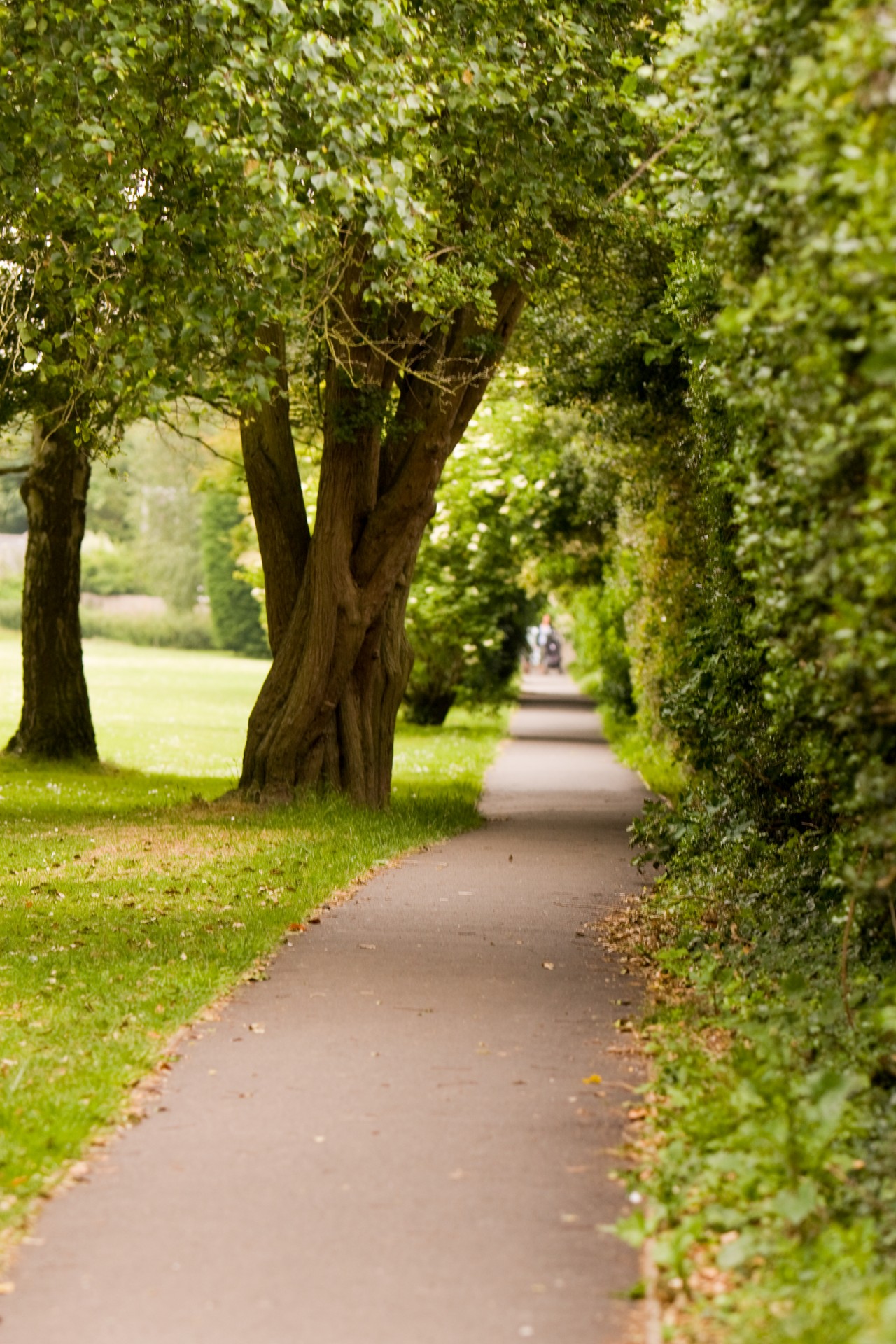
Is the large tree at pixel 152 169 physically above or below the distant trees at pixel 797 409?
above

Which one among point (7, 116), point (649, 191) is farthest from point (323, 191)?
point (649, 191)

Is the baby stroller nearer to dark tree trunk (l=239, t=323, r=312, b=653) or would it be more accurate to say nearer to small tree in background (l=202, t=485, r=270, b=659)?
small tree in background (l=202, t=485, r=270, b=659)

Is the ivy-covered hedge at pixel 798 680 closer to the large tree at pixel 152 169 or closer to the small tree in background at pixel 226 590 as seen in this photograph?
the large tree at pixel 152 169

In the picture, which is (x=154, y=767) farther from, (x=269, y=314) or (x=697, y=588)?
(x=269, y=314)

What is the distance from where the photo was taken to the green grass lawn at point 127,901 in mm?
5953

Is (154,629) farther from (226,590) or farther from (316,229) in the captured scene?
(316,229)

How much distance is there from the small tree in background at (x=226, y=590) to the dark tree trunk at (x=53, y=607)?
4499cm

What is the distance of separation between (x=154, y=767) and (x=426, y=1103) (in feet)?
57.7

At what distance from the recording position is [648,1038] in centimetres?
687

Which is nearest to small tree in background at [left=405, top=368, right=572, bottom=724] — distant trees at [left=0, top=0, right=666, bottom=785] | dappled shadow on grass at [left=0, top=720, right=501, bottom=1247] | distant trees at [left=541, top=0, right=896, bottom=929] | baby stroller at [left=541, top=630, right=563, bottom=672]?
dappled shadow on grass at [left=0, top=720, right=501, bottom=1247]

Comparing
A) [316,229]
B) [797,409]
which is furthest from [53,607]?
[797,409]

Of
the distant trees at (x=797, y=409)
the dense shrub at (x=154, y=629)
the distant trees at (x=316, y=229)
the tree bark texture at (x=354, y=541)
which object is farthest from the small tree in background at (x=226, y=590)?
the distant trees at (x=797, y=409)

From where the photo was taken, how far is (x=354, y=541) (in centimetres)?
1469

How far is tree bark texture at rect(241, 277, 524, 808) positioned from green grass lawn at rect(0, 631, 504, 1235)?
0.60 m
